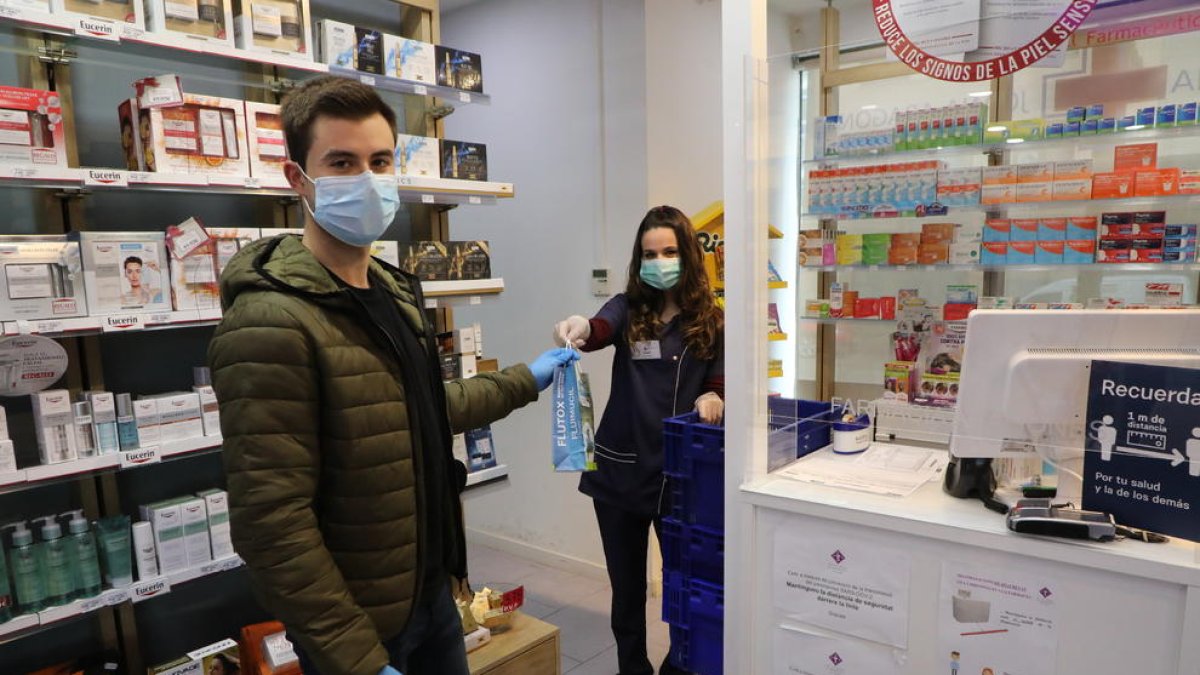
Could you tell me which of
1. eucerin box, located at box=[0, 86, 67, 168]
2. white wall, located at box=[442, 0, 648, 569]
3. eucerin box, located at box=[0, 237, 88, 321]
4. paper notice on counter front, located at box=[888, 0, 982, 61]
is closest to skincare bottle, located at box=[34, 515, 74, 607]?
eucerin box, located at box=[0, 237, 88, 321]

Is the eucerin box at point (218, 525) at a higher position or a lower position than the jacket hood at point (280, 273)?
lower

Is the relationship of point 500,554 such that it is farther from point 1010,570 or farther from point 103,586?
point 1010,570

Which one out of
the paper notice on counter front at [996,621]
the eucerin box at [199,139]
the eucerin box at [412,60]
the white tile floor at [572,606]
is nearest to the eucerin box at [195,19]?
the eucerin box at [199,139]

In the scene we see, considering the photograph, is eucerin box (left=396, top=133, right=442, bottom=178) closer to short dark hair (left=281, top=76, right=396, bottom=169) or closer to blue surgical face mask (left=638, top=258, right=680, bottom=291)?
blue surgical face mask (left=638, top=258, right=680, bottom=291)

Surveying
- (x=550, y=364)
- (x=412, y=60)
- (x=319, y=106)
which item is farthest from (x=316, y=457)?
(x=412, y=60)

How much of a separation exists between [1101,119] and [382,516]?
2011mm

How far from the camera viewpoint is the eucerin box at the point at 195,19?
2.19 m

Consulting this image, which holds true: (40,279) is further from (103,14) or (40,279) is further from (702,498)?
(702,498)

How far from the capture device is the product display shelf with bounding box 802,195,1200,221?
2.45 metres

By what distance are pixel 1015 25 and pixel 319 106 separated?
1.41m

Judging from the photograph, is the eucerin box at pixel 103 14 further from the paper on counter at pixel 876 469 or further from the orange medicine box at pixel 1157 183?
the orange medicine box at pixel 1157 183

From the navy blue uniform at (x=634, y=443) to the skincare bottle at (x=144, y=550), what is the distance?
1389 millimetres

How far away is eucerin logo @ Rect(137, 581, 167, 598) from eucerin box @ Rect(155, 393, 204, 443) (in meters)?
0.42

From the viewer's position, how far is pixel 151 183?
2.19m
